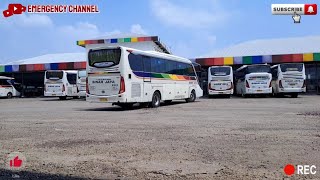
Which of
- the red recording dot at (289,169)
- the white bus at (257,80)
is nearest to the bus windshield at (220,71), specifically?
the white bus at (257,80)

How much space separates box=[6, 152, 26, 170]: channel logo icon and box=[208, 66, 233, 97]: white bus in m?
22.9

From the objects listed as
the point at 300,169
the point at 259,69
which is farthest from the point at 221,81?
the point at 300,169

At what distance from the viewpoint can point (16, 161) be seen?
659 cm

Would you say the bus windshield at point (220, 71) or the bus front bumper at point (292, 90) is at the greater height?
the bus windshield at point (220, 71)

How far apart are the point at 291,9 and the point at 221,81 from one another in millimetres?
19420

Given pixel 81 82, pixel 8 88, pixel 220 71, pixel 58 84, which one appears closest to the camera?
pixel 220 71

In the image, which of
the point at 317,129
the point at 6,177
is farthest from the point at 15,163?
the point at 317,129

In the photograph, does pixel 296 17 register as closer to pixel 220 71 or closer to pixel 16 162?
pixel 16 162

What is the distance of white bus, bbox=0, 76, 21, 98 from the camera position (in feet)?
126

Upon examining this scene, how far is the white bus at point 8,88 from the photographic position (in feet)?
126

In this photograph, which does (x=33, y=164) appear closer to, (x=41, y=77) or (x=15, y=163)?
(x=15, y=163)

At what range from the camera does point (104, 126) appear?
35.8 feet

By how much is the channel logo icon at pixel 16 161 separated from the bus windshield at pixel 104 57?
32.9 feet

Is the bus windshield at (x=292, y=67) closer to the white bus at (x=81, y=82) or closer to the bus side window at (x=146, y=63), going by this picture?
the bus side window at (x=146, y=63)
